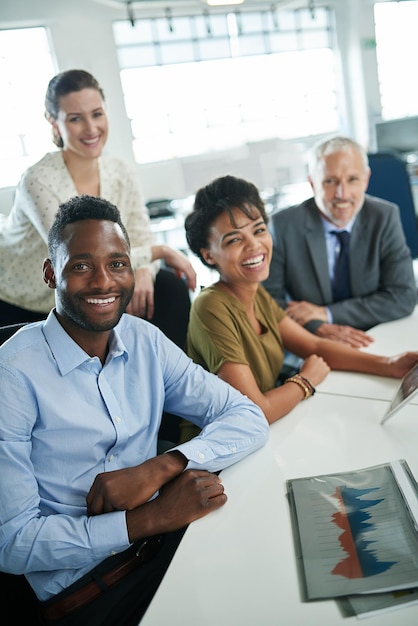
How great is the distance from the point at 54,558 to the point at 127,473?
0.68 feet

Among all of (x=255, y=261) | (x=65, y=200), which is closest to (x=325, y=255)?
→ (x=255, y=261)

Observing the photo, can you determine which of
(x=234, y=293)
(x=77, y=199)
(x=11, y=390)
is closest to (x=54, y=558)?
(x=11, y=390)

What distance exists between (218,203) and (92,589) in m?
1.12

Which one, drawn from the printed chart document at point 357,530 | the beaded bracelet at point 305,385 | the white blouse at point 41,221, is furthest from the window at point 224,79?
the printed chart document at point 357,530

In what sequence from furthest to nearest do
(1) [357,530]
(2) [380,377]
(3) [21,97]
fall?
1. (3) [21,97]
2. (2) [380,377]
3. (1) [357,530]

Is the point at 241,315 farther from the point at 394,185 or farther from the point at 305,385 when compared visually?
the point at 394,185

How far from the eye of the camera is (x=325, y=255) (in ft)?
8.03

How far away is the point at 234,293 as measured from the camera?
1830 mm

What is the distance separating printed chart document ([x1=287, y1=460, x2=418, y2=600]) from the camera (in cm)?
85

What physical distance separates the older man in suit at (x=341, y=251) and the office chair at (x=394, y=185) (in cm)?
104

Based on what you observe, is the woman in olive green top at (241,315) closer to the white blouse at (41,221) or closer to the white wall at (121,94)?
the white blouse at (41,221)

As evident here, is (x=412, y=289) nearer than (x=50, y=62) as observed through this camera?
Yes

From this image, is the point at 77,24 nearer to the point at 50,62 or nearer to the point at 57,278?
the point at 50,62

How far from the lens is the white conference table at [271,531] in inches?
32.9
